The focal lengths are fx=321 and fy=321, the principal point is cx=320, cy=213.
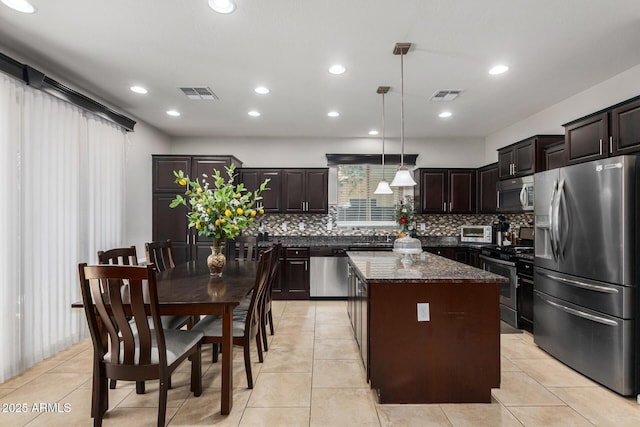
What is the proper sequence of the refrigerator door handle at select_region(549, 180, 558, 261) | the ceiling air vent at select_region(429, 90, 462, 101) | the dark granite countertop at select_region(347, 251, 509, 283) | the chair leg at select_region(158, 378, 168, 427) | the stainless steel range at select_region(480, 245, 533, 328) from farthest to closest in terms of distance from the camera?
1. the stainless steel range at select_region(480, 245, 533, 328)
2. the ceiling air vent at select_region(429, 90, 462, 101)
3. the refrigerator door handle at select_region(549, 180, 558, 261)
4. the dark granite countertop at select_region(347, 251, 509, 283)
5. the chair leg at select_region(158, 378, 168, 427)

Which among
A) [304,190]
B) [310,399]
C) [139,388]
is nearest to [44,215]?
[139,388]

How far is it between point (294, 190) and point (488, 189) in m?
3.19

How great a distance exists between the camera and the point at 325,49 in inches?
Result: 107

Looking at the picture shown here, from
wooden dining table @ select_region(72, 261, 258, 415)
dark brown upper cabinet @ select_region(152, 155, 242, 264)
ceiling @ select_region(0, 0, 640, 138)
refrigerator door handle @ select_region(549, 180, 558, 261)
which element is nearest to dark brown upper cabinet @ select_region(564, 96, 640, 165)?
refrigerator door handle @ select_region(549, 180, 558, 261)

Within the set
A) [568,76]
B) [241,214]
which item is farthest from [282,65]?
[568,76]

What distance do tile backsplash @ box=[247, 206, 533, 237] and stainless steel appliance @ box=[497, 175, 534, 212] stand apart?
108 cm

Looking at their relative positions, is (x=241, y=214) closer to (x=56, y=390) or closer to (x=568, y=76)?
(x=56, y=390)

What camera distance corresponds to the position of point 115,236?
407 cm

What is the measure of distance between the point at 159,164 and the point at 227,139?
4.23ft

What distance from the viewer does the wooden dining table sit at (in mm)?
1999

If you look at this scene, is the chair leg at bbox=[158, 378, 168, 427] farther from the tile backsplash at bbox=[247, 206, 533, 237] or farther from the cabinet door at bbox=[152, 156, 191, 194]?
the tile backsplash at bbox=[247, 206, 533, 237]

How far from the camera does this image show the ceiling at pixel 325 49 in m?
2.22

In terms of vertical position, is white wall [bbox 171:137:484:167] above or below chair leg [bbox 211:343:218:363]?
above

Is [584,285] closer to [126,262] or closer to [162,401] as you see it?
[162,401]
